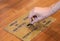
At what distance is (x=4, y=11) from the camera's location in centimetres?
127

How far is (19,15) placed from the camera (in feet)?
3.97

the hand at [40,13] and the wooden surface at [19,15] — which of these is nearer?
the hand at [40,13]

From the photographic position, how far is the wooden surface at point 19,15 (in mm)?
993

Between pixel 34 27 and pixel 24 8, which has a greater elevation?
pixel 24 8

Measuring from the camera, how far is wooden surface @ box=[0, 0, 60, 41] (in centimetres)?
99

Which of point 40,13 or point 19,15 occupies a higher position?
point 19,15

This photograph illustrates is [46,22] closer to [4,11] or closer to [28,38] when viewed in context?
[28,38]

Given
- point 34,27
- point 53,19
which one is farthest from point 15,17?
point 53,19

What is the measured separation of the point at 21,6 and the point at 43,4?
22 centimetres

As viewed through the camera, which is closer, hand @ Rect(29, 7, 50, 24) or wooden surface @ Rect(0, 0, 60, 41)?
hand @ Rect(29, 7, 50, 24)

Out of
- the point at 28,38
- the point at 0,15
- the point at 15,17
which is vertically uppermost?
the point at 0,15

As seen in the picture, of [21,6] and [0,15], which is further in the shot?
[21,6]

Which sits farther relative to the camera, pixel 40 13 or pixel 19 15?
pixel 19 15

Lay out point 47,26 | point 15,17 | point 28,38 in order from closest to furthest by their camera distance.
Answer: point 28,38 → point 47,26 → point 15,17
